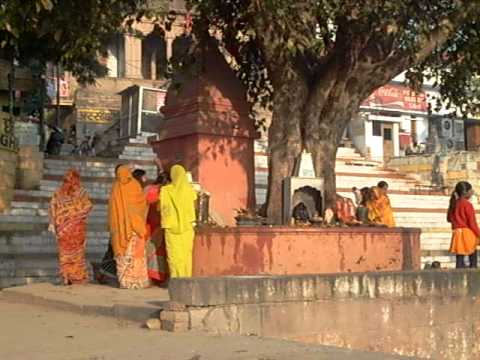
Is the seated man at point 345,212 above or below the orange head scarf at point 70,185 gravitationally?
below

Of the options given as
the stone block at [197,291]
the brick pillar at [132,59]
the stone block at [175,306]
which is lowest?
the stone block at [175,306]

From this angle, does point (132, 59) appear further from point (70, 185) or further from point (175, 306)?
point (175, 306)

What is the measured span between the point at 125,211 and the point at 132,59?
104 feet

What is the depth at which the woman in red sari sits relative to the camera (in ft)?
30.3

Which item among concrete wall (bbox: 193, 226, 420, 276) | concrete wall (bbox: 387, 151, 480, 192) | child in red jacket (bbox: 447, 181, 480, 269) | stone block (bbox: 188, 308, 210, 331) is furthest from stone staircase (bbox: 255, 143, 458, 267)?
stone block (bbox: 188, 308, 210, 331)

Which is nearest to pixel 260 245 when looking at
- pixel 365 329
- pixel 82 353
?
pixel 365 329

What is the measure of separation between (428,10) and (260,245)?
337 cm

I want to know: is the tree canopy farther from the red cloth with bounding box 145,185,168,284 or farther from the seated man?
the red cloth with bounding box 145,185,168,284

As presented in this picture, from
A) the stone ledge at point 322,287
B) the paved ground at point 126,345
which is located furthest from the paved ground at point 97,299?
the stone ledge at point 322,287

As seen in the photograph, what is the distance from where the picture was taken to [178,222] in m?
8.25

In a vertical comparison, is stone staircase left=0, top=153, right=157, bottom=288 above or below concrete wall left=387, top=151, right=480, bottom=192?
below

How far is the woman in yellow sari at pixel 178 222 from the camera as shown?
8234 mm

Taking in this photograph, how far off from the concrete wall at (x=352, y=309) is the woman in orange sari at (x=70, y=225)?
3.46 m

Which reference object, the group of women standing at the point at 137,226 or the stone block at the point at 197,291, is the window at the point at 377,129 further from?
the stone block at the point at 197,291
